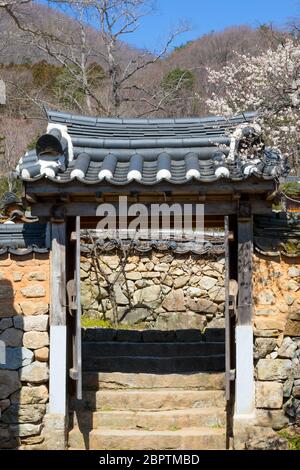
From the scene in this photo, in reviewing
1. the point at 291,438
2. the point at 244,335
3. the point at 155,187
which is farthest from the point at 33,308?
the point at 291,438

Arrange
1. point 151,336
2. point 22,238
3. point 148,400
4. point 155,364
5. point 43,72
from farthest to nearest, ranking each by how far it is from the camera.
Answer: point 43,72 → point 151,336 → point 155,364 → point 148,400 → point 22,238

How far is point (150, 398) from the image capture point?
7.35 metres

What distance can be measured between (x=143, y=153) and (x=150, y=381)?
2.91 metres

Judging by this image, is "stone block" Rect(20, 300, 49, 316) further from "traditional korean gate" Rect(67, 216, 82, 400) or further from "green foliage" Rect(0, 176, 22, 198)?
"green foliage" Rect(0, 176, 22, 198)

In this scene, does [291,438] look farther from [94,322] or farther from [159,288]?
[94,322]

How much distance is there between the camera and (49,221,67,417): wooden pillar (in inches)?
245

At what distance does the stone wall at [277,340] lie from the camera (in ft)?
20.4

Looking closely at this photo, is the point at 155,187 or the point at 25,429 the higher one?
the point at 155,187

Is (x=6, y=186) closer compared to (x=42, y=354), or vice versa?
(x=42, y=354)
